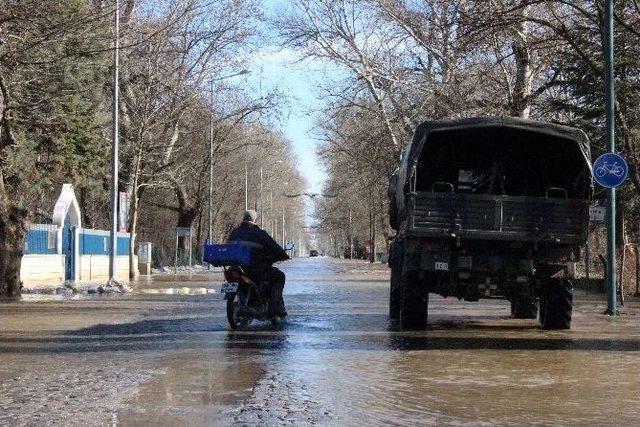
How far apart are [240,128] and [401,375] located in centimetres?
5827

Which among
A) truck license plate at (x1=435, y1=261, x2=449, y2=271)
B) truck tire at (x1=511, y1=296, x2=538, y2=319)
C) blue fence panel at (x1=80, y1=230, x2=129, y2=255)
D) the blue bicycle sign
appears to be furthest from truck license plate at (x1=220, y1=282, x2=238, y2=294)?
blue fence panel at (x1=80, y1=230, x2=129, y2=255)

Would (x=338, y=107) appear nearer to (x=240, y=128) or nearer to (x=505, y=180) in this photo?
(x=240, y=128)

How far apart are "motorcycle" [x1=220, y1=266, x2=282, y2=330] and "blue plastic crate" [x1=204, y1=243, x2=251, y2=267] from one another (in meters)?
0.12

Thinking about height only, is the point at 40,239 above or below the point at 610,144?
below

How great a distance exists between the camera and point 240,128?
2687 inches

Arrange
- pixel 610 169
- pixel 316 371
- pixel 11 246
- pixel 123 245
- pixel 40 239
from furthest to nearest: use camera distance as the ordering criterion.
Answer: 1. pixel 123 245
2. pixel 40 239
3. pixel 11 246
4. pixel 610 169
5. pixel 316 371

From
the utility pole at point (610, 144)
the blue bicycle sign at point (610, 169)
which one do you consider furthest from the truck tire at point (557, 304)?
the utility pole at point (610, 144)

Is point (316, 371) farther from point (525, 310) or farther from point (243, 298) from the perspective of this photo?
point (525, 310)

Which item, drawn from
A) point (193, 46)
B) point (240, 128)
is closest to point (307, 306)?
point (193, 46)

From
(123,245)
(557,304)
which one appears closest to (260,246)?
(557,304)

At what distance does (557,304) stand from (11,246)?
15066 mm

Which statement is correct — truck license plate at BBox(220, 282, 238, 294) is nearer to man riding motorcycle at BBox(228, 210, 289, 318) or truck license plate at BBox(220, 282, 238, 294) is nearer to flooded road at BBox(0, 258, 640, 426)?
man riding motorcycle at BBox(228, 210, 289, 318)

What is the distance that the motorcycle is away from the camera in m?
16.0

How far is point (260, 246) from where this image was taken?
16.3m
